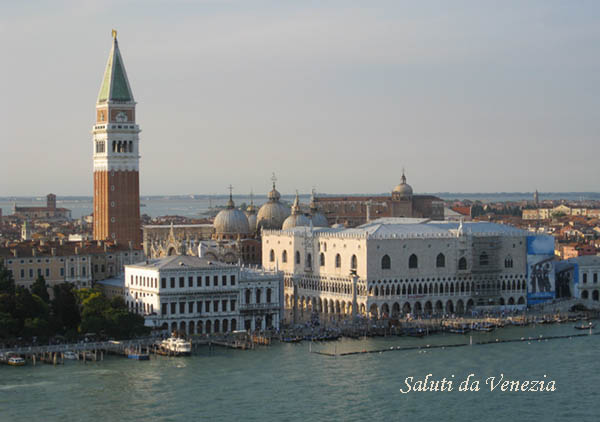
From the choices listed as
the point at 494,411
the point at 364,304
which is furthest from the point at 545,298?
the point at 494,411

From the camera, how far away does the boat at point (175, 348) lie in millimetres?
34375

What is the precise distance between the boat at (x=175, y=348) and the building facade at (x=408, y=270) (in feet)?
26.2

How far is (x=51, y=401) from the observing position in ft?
→ 93.0

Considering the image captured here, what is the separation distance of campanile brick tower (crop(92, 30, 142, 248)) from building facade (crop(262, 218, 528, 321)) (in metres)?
6.42

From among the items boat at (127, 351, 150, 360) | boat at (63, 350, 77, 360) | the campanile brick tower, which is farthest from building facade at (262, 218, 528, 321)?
boat at (63, 350, 77, 360)

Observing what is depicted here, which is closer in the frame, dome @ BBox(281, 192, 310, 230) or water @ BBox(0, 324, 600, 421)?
water @ BBox(0, 324, 600, 421)

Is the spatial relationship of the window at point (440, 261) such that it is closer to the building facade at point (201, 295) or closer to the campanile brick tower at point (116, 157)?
the building facade at point (201, 295)

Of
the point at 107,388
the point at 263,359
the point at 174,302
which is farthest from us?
the point at 174,302

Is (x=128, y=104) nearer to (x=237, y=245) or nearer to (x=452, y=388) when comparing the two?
(x=237, y=245)

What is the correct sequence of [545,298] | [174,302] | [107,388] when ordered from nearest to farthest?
[107,388], [174,302], [545,298]

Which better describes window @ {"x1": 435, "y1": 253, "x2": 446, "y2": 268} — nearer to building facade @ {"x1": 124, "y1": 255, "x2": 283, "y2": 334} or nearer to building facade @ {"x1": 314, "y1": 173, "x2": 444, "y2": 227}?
building facade @ {"x1": 124, "y1": 255, "x2": 283, "y2": 334}

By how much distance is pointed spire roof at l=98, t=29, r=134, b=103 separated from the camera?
4753 centimetres

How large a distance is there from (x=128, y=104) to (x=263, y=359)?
54.7 ft

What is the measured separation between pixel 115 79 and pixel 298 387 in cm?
2054
